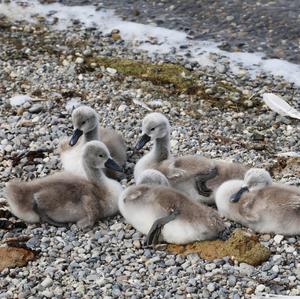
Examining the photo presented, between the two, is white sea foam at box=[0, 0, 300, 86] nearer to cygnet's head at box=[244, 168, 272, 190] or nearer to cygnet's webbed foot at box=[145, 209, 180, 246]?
cygnet's head at box=[244, 168, 272, 190]

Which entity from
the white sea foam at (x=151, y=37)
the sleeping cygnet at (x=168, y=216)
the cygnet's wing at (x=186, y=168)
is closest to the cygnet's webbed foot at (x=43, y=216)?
the sleeping cygnet at (x=168, y=216)

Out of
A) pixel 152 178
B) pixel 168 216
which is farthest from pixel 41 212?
pixel 168 216

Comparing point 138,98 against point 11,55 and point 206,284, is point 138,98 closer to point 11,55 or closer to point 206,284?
point 11,55

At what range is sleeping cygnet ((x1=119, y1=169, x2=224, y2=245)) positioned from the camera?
6.93 meters

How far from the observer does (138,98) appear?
10328 mm

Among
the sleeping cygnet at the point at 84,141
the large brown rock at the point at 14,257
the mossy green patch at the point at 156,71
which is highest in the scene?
the sleeping cygnet at the point at 84,141

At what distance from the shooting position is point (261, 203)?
23.4 feet

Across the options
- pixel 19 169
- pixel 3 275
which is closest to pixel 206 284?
pixel 3 275

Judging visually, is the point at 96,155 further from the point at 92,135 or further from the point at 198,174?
the point at 198,174

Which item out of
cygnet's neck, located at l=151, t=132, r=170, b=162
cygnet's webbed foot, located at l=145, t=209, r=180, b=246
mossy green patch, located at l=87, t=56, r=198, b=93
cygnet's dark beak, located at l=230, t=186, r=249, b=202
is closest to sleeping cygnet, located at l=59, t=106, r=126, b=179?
cygnet's neck, located at l=151, t=132, r=170, b=162

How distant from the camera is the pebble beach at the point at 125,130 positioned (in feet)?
21.4

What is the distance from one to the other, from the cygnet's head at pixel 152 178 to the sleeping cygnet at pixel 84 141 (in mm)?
719

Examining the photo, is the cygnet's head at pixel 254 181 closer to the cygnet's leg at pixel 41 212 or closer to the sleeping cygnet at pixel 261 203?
the sleeping cygnet at pixel 261 203

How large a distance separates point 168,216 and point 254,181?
3.10ft
